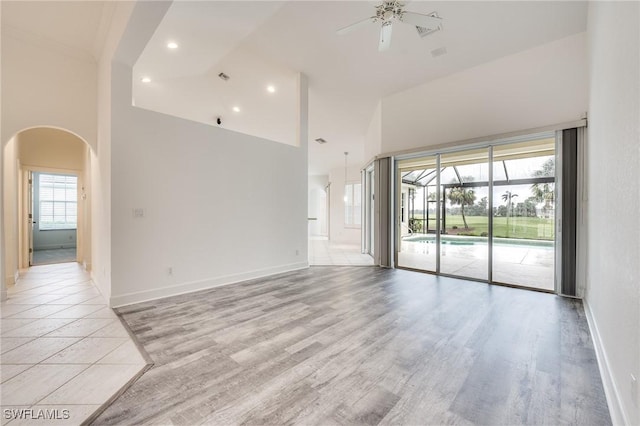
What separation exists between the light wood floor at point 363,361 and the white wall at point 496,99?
2.92 metres

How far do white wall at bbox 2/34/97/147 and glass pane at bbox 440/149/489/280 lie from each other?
21.1ft

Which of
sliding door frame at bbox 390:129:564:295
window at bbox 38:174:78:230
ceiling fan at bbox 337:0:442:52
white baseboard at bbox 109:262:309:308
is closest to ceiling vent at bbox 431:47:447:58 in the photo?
ceiling fan at bbox 337:0:442:52

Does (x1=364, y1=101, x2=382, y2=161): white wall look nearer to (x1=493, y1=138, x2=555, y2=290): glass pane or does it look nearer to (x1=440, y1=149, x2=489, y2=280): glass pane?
(x1=440, y1=149, x2=489, y2=280): glass pane

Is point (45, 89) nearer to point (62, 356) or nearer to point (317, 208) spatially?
point (62, 356)

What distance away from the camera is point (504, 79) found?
4.48 metres

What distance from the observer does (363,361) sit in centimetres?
223

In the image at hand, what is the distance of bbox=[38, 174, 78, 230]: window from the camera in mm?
8583

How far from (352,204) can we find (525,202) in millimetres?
7344

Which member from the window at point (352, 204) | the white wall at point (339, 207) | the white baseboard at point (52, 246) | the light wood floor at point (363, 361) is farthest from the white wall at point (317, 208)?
the light wood floor at point (363, 361)

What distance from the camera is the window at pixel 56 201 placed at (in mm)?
8583

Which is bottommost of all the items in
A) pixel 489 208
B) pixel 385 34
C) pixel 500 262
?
pixel 500 262

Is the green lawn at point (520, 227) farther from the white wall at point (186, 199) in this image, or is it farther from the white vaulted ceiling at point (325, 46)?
the white wall at point (186, 199)

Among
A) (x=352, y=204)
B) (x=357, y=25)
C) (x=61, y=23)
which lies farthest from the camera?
(x=352, y=204)

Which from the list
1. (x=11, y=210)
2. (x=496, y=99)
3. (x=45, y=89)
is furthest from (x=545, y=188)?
(x=11, y=210)
